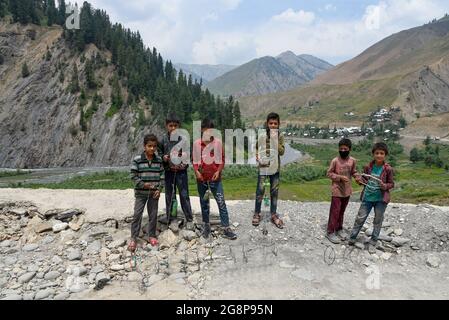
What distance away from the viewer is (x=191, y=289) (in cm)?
686

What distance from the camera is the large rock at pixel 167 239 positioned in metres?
8.36

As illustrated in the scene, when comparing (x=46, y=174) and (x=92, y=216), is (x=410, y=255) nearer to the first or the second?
(x=92, y=216)

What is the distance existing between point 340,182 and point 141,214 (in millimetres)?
4689

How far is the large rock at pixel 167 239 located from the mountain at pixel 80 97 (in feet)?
208

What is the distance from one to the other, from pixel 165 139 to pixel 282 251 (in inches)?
146

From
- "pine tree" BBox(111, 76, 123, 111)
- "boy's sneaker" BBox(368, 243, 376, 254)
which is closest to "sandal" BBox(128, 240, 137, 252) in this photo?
"boy's sneaker" BBox(368, 243, 376, 254)

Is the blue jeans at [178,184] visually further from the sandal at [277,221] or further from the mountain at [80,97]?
the mountain at [80,97]

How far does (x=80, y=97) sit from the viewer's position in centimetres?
7600

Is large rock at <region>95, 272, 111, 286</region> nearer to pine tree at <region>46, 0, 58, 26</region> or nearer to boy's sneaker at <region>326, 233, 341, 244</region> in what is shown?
boy's sneaker at <region>326, 233, 341, 244</region>

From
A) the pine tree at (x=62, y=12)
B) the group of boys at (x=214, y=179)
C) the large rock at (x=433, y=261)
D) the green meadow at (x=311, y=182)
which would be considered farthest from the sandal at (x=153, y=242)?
the pine tree at (x=62, y=12)

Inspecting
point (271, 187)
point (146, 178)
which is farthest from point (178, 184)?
point (271, 187)

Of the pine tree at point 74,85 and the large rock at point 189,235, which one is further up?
the pine tree at point 74,85

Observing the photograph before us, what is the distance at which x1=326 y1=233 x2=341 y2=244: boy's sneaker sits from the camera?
27.7ft

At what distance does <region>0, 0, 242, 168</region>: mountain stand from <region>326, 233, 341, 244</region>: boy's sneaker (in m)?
64.5
